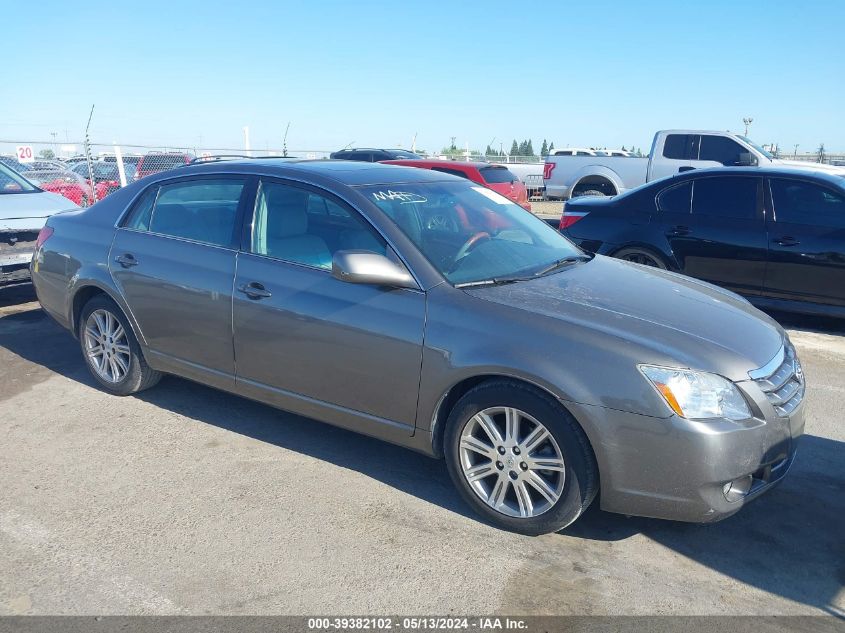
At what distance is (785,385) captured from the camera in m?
3.46

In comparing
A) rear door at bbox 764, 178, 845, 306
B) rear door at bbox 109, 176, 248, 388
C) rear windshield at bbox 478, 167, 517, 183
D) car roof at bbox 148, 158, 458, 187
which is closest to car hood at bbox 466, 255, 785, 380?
car roof at bbox 148, 158, 458, 187

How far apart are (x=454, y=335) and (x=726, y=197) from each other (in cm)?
509

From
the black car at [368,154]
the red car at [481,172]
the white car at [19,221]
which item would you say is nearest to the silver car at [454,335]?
the white car at [19,221]

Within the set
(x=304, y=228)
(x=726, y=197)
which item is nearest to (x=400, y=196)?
(x=304, y=228)

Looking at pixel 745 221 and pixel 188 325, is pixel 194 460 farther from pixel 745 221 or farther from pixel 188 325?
pixel 745 221

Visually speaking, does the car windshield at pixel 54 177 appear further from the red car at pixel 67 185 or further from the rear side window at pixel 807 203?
the rear side window at pixel 807 203

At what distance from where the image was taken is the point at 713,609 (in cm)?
294

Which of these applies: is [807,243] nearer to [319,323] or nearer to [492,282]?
[492,282]

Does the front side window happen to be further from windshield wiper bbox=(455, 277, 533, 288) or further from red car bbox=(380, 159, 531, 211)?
red car bbox=(380, 159, 531, 211)

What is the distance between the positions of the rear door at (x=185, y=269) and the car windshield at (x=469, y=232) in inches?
39.3

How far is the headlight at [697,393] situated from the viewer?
121 inches

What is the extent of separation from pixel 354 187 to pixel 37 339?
411 centimetres

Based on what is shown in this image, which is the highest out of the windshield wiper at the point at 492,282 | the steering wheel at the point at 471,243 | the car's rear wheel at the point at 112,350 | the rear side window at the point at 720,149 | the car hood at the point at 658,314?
the rear side window at the point at 720,149

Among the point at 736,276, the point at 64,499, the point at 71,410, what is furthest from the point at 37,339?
the point at 736,276
